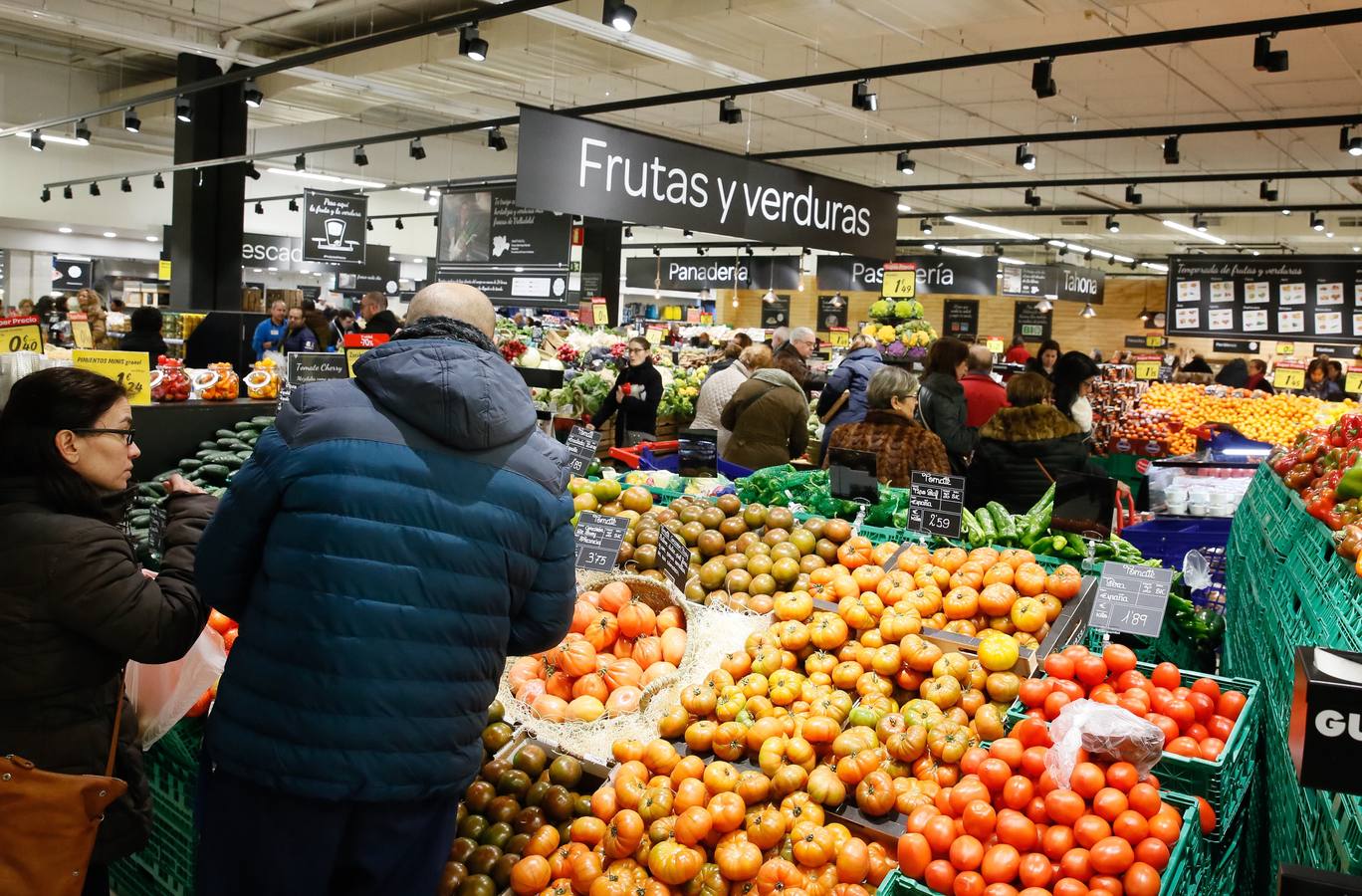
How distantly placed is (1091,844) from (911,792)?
0.42 m

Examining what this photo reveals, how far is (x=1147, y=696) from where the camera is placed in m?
2.47

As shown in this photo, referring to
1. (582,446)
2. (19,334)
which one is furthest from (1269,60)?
(19,334)

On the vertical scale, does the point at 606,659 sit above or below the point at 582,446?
below

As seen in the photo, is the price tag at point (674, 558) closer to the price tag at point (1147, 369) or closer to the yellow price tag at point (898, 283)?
the yellow price tag at point (898, 283)

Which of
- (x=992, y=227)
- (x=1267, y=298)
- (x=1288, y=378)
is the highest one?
(x=992, y=227)

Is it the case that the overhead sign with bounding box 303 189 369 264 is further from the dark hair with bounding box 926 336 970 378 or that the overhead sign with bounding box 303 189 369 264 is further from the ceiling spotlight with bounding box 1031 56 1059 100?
the dark hair with bounding box 926 336 970 378

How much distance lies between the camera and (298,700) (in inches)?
73.3

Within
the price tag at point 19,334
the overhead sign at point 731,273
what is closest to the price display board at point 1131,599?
the price tag at point 19,334

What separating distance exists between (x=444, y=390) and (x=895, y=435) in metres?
3.65

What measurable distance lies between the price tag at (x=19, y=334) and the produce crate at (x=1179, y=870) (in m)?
3.66

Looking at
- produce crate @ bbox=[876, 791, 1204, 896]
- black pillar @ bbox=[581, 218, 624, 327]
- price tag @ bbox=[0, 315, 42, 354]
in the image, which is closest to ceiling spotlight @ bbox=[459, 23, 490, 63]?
price tag @ bbox=[0, 315, 42, 354]

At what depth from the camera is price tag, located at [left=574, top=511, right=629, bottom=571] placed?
3381 mm

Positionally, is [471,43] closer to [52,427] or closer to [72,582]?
[52,427]

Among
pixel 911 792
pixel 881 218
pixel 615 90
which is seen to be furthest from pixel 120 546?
pixel 615 90
